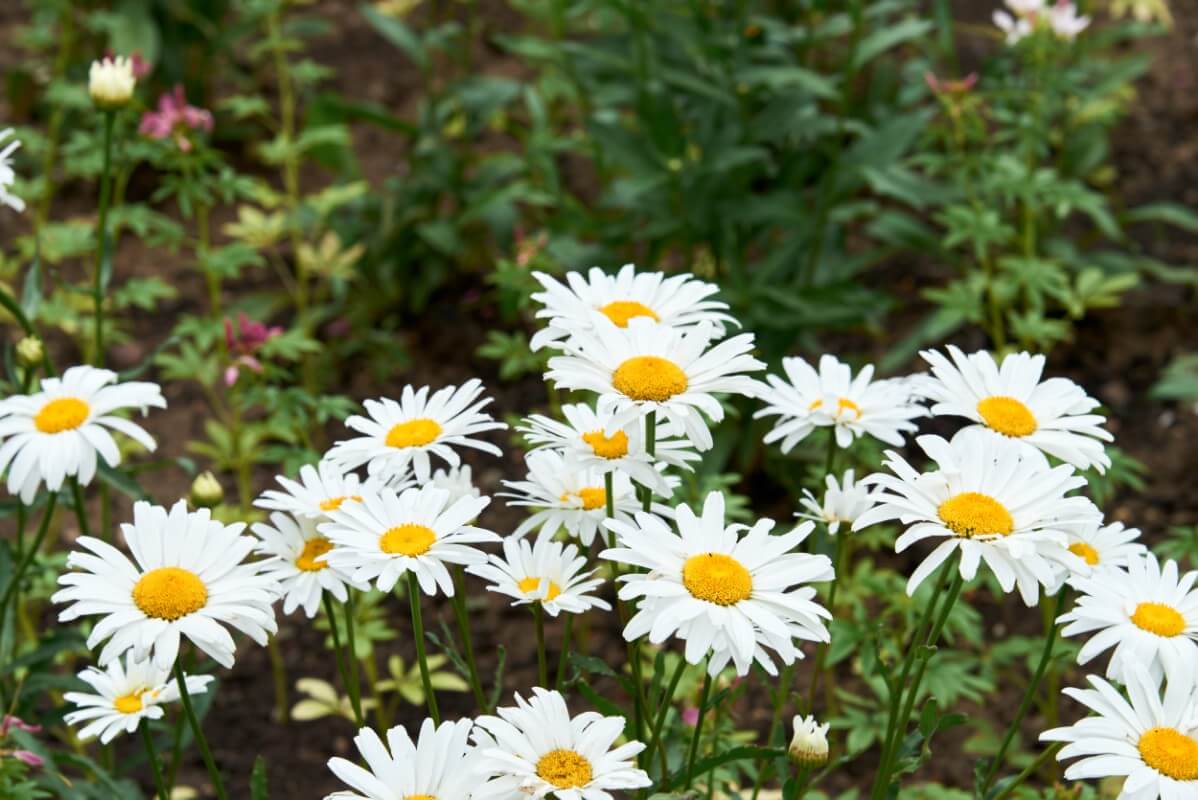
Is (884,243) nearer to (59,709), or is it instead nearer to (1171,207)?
(1171,207)

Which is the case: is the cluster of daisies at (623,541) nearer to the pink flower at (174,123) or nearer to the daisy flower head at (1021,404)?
the daisy flower head at (1021,404)

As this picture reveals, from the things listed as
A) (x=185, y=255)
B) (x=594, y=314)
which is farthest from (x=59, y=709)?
(x=185, y=255)

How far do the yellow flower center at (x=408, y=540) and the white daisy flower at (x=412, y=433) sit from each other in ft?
0.27

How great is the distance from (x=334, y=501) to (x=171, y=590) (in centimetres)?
23

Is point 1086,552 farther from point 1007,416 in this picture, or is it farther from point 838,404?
point 838,404

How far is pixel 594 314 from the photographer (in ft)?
5.06

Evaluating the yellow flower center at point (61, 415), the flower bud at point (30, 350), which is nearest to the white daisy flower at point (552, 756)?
the yellow flower center at point (61, 415)

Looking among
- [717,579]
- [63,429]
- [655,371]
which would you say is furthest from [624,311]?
[63,429]

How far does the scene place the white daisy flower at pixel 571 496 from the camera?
1.57 meters

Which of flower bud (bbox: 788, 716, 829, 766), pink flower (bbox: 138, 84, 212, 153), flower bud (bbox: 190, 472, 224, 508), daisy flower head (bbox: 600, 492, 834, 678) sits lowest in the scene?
Result: flower bud (bbox: 788, 716, 829, 766)

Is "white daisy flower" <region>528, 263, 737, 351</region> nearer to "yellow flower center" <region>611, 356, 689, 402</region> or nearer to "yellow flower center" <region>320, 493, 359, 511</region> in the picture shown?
"yellow flower center" <region>611, 356, 689, 402</region>

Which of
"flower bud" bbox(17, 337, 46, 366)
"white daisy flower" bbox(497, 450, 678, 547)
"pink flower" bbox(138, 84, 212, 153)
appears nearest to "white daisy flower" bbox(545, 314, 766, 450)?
"white daisy flower" bbox(497, 450, 678, 547)

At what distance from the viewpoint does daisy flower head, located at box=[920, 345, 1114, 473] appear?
1.52 m

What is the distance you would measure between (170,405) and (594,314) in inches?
87.7
